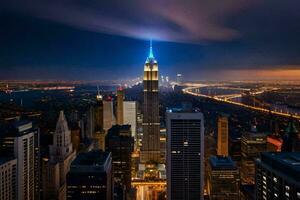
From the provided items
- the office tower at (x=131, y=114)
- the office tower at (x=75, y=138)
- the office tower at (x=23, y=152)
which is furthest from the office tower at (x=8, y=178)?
the office tower at (x=131, y=114)

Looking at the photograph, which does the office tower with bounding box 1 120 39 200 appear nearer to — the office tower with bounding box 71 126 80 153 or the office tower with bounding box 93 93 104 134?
the office tower with bounding box 71 126 80 153

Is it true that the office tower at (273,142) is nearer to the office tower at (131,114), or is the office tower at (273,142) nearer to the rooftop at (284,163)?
the rooftop at (284,163)

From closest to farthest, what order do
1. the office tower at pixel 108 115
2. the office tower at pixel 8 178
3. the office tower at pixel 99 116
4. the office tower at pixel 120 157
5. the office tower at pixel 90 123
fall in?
the office tower at pixel 8 178, the office tower at pixel 120 157, the office tower at pixel 90 123, the office tower at pixel 99 116, the office tower at pixel 108 115

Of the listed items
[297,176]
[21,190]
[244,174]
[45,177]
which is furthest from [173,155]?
[297,176]

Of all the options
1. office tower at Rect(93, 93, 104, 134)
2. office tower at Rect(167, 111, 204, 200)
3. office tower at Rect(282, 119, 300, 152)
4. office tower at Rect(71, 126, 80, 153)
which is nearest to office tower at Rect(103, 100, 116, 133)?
office tower at Rect(93, 93, 104, 134)

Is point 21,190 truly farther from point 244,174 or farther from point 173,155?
point 244,174

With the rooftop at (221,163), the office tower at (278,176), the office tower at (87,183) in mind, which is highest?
the office tower at (278,176)
